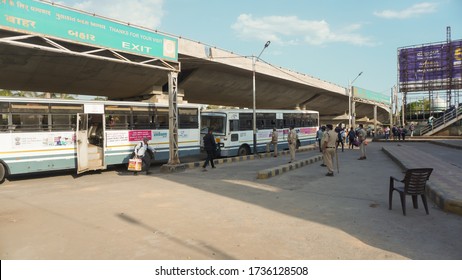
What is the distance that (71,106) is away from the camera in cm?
1262

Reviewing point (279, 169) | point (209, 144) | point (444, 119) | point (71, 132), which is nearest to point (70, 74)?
point (71, 132)

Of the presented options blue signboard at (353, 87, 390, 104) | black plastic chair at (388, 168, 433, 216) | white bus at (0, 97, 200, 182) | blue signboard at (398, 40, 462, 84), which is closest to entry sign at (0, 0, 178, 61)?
white bus at (0, 97, 200, 182)

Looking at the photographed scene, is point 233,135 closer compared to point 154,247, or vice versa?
point 154,247

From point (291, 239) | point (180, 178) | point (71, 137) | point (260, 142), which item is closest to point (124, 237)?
point (291, 239)

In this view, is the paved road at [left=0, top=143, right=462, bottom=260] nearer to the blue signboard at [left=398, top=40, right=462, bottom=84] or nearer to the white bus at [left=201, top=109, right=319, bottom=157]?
the white bus at [left=201, top=109, right=319, bottom=157]

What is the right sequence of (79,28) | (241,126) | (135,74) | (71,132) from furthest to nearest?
(135,74)
(241,126)
(71,132)
(79,28)

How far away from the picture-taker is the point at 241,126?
19.6 metres

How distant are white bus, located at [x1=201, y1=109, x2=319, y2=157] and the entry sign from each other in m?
5.33

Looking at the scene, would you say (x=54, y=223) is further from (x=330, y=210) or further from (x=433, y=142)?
(x=433, y=142)

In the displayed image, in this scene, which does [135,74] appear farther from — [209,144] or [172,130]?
[209,144]

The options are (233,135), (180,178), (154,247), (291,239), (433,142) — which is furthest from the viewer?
(433,142)

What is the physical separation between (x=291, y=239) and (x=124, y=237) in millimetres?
2635

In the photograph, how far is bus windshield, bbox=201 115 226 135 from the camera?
60.7ft

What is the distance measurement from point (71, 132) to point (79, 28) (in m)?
3.79
